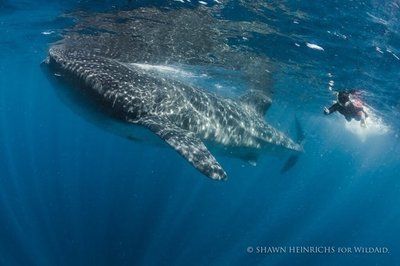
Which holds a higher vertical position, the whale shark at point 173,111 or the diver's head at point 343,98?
the diver's head at point 343,98

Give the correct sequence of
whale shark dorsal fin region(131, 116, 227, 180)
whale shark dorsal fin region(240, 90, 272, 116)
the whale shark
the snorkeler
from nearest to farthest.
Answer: whale shark dorsal fin region(131, 116, 227, 180), the whale shark, the snorkeler, whale shark dorsal fin region(240, 90, 272, 116)

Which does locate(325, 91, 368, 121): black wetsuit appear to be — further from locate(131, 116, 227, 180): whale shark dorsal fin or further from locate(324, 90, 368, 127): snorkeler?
locate(131, 116, 227, 180): whale shark dorsal fin

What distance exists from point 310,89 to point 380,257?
30.0 metres

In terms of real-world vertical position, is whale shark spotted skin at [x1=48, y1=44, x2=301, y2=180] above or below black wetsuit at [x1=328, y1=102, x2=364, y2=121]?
below

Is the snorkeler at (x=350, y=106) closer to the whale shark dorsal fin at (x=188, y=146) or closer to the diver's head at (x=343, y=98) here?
the diver's head at (x=343, y=98)

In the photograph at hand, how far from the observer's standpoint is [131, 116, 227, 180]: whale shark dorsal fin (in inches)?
253

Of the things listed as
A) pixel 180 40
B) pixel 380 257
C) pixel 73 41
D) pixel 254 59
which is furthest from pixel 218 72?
pixel 380 257

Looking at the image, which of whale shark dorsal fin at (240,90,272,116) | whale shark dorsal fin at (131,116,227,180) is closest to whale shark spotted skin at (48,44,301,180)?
whale shark dorsal fin at (131,116,227,180)

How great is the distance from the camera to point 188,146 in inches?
278

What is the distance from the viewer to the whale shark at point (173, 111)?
749cm

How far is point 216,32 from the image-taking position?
46.4ft

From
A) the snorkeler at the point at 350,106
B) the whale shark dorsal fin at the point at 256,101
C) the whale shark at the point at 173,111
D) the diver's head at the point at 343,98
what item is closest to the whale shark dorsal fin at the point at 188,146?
the whale shark at the point at 173,111

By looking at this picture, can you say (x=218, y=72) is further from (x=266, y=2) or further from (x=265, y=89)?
(x=266, y=2)

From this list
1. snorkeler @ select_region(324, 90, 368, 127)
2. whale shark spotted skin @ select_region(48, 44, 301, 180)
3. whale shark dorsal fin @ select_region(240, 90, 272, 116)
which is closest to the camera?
whale shark spotted skin @ select_region(48, 44, 301, 180)
